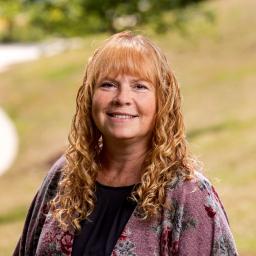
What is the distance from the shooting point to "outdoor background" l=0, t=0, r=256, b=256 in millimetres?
13602

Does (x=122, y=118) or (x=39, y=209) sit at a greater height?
(x=122, y=118)

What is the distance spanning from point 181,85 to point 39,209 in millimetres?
23475

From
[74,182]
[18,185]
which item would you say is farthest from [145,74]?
[18,185]

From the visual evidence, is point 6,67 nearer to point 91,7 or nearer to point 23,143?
point 23,143

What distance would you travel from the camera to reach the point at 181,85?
26781 millimetres

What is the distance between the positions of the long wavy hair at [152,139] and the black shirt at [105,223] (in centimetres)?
4

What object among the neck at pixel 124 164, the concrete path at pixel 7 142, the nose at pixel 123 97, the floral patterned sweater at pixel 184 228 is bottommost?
the floral patterned sweater at pixel 184 228

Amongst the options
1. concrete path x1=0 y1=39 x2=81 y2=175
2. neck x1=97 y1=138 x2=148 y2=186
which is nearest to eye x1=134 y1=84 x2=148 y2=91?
neck x1=97 y1=138 x2=148 y2=186

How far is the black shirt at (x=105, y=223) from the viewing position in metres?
3.13

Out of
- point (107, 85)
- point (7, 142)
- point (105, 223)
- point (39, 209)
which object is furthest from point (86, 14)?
point (105, 223)

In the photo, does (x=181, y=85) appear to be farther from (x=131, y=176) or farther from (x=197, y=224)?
(x=197, y=224)

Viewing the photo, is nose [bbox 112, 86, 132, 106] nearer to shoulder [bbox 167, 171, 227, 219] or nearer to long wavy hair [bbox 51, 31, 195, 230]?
long wavy hair [bbox 51, 31, 195, 230]

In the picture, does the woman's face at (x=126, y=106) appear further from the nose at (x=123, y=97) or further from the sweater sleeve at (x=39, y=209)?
the sweater sleeve at (x=39, y=209)

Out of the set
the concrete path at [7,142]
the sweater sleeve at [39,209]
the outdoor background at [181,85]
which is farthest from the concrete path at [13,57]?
the sweater sleeve at [39,209]
